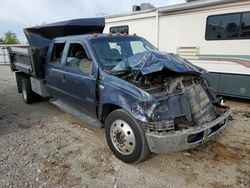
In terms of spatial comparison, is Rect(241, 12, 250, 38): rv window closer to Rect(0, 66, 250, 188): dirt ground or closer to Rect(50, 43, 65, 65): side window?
Rect(0, 66, 250, 188): dirt ground

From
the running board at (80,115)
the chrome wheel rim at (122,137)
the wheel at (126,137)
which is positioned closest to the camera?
the wheel at (126,137)

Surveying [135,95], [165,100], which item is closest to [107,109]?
[135,95]

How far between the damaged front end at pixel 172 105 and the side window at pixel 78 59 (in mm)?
698

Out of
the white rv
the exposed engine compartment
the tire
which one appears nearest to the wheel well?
the exposed engine compartment

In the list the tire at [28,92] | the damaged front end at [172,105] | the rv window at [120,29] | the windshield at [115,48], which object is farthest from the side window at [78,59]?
the rv window at [120,29]

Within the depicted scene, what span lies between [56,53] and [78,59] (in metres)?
1.17

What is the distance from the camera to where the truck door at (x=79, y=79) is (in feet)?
13.0

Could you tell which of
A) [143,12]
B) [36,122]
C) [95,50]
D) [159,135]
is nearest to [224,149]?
[159,135]

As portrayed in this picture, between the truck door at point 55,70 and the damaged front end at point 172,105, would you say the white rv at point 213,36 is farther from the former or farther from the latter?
the truck door at point 55,70

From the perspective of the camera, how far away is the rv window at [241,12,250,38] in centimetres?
614

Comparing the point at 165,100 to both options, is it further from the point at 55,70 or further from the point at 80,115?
the point at 55,70

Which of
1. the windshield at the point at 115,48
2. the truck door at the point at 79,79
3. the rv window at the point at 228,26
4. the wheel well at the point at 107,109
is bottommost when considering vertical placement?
the wheel well at the point at 107,109

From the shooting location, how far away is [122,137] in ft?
11.0

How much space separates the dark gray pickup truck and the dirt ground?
13.3 inches
